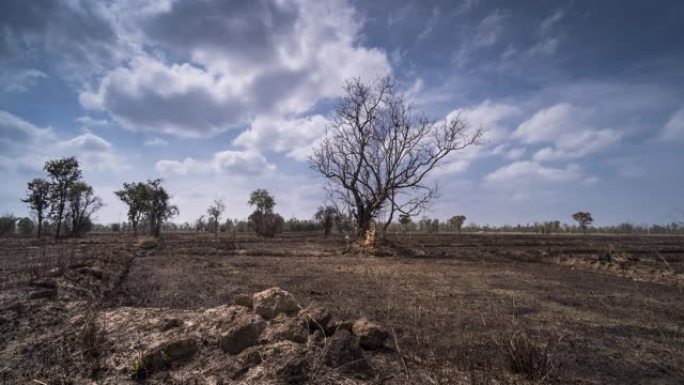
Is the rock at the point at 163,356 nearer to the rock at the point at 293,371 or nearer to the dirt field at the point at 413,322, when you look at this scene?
the dirt field at the point at 413,322

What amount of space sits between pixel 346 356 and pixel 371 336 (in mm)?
512

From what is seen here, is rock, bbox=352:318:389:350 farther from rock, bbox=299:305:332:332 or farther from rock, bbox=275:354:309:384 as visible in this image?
rock, bbox=275:354:309:384

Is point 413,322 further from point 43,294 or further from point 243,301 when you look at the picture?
point 43,294

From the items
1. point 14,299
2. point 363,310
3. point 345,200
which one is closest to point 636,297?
point 363,310

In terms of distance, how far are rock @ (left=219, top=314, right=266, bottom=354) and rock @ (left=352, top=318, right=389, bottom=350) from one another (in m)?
1.07

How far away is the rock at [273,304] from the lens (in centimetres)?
432

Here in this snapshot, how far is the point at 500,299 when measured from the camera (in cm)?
722

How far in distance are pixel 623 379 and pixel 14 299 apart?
8329 millimetres

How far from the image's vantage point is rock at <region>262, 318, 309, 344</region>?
3750 mm

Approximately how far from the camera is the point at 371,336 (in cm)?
379

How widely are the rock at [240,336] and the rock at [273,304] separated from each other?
0.45 m

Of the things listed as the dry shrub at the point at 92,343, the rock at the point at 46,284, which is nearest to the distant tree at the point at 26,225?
the rock at the point at 46,284

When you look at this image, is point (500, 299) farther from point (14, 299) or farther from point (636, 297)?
point (14, 299)

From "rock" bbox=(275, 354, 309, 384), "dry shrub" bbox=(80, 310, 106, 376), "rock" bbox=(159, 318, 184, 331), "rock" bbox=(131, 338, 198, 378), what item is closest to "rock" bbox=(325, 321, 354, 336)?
"rock" bbox=(275, 354, 309, 384)
